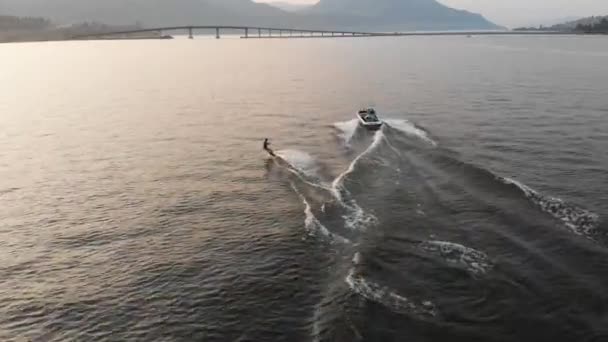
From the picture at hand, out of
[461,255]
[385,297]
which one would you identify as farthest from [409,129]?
[385,297]

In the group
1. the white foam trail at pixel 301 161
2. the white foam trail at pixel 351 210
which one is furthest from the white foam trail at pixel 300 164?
the white foam trail at pixel 351 210

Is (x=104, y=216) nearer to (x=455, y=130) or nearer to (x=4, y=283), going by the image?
(x=4, y=283)

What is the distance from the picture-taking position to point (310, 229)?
4512cm

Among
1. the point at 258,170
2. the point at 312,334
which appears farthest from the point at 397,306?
the point at 258,170

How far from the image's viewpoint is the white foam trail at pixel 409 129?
75938 millimetres

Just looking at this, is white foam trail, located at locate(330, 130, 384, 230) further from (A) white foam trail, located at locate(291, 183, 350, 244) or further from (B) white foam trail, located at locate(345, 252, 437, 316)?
(B) white foam trail, located at locate(345, 252, 437, 316)

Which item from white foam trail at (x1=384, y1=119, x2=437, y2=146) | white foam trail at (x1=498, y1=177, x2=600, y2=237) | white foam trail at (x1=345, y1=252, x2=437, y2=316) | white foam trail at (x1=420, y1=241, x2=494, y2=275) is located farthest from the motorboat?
white foam trail at (x1=345, y1=252, x2=437, y2=316)

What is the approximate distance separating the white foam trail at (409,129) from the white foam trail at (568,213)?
80.3 feet

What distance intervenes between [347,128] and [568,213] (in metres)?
46.9

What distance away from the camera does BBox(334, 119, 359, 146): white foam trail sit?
260ft

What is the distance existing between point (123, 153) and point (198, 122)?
957 inches

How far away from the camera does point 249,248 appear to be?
A: 4250cm

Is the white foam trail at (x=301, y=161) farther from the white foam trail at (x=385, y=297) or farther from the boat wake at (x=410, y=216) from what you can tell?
the white foam trail at (x=385, y=297)

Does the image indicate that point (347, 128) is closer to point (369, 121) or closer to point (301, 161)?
point (369, 121)
